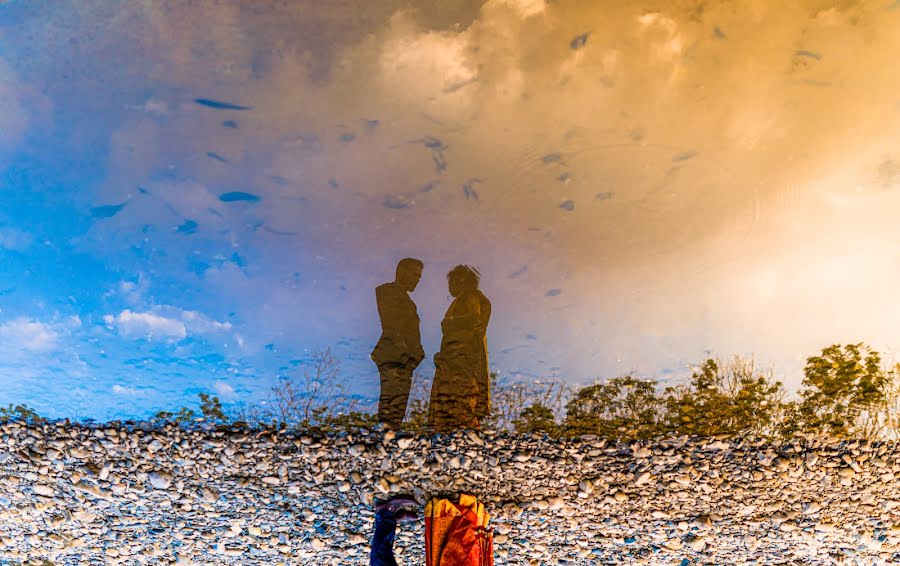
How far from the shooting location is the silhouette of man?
2793 mm

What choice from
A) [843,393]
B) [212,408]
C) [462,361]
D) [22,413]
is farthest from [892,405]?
[22,413]

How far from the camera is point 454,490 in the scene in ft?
9.86

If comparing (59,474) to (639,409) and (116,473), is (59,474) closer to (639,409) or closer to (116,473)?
(116,473)

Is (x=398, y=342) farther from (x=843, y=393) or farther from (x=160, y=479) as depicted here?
(x=843, y=393)

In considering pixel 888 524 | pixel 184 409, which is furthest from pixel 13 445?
pixel 888 524

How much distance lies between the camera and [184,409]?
293cm

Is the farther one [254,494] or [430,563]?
[254,494]

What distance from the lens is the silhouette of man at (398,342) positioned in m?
2.79

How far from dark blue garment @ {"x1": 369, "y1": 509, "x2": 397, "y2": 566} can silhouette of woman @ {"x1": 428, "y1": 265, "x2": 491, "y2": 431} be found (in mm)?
665

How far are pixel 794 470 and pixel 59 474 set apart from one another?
454 centimetres

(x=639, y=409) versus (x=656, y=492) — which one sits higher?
(x=639, y=409)

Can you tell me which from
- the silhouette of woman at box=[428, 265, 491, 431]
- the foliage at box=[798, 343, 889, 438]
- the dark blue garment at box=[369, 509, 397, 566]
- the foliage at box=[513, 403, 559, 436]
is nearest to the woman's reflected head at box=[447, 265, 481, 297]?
the silhouette of woman at box=[428, 265, 491, 431]

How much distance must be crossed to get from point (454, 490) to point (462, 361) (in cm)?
84

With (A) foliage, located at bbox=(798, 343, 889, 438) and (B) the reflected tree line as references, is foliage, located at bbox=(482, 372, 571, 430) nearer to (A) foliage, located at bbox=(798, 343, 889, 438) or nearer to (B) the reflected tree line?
(B) the reflected tree line
